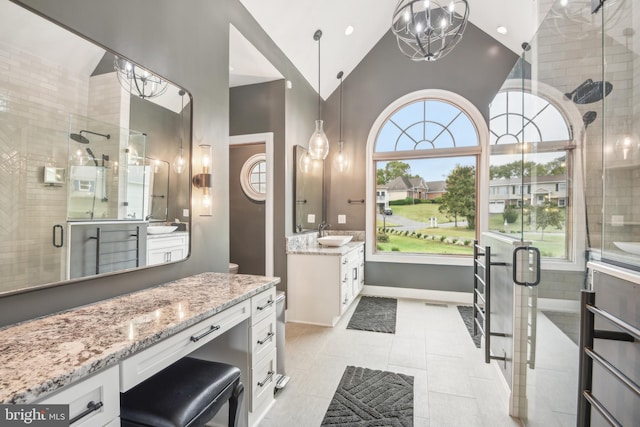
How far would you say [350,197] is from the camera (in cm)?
457

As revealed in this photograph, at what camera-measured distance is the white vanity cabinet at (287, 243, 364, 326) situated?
3295mm

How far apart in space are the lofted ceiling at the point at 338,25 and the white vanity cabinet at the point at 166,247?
1.98 metres

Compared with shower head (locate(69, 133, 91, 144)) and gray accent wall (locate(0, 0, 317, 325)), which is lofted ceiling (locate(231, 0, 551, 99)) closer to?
gray accent wall (locate(0, 0, 317, 325))

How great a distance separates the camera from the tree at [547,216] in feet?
5.36

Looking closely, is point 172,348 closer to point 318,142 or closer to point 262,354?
point 262,354

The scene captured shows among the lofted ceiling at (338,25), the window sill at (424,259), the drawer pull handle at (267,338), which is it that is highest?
the lofted ceiling at (338,25)

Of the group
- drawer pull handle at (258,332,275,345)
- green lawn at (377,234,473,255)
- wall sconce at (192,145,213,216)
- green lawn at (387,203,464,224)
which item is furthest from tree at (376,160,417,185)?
drawer pull handle at (258,332,275,345)

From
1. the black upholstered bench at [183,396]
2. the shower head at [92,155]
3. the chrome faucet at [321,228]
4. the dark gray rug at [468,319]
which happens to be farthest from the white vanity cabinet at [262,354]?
the chrome faucet at [321,228]

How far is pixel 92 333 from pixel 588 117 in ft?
7.65

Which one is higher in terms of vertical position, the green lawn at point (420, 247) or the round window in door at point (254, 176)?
the round window in door at point (254, 176)

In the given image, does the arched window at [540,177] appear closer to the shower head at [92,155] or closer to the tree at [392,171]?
the tree at [392,171]

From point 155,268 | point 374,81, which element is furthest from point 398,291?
point 155,268

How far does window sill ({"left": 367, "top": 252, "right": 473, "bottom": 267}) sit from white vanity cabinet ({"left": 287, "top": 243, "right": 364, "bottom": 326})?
100cm

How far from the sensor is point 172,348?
1158 mm
